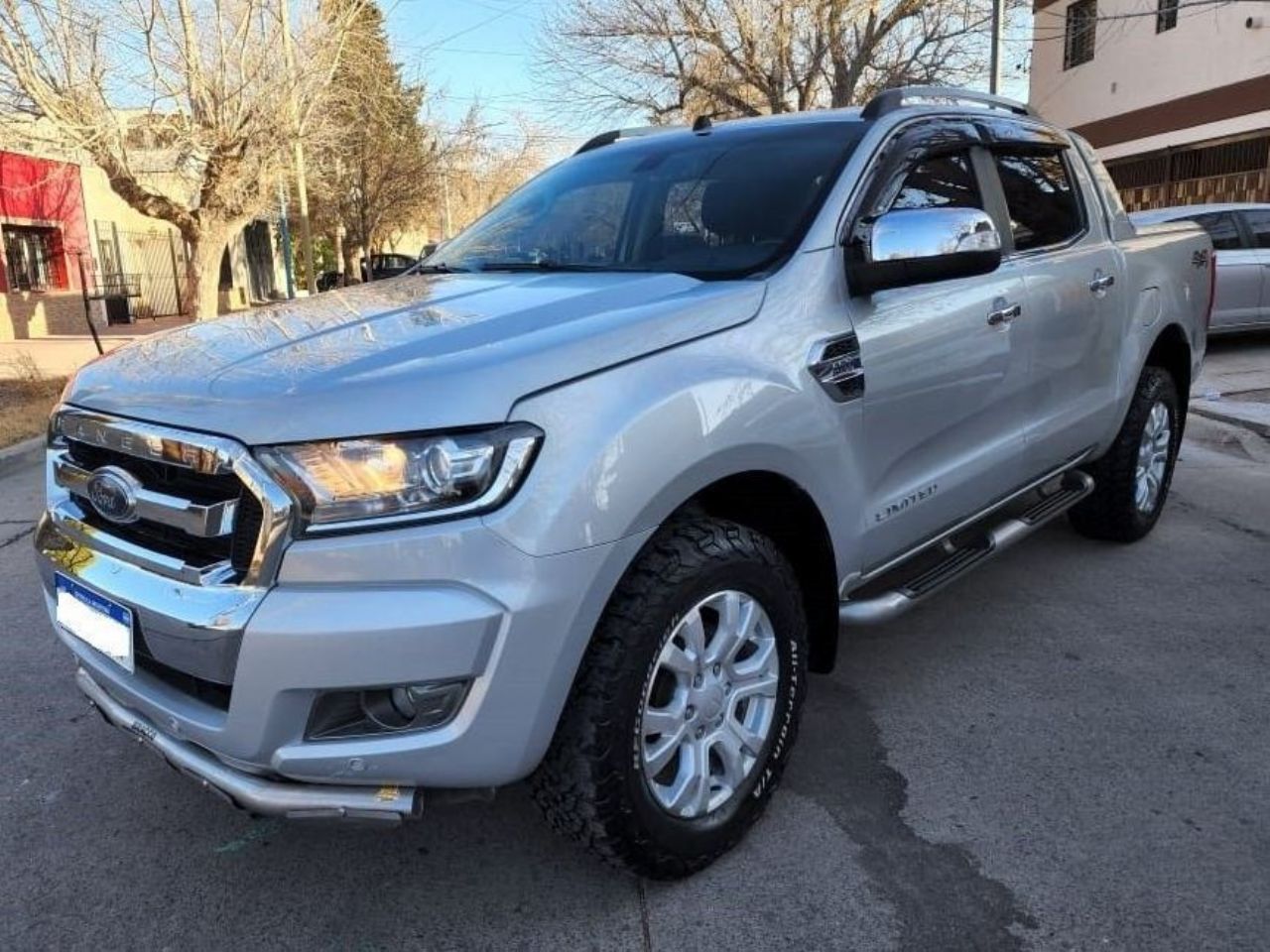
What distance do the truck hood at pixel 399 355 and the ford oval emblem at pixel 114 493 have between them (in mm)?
142

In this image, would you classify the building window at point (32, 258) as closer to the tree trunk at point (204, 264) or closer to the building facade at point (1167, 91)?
the tree trunk at point (204, 264)

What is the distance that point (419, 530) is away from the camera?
1928 millimetres

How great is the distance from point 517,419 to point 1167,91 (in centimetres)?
2278

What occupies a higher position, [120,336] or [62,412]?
[62,412]

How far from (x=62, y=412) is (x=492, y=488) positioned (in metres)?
1.29

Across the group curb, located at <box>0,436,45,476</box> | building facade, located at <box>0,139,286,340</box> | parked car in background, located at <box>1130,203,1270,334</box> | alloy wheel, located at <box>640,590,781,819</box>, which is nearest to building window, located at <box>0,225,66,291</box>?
building facade, located at <box>0,139,286,340</box>

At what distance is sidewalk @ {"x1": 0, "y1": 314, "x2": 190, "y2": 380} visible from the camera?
1289cm

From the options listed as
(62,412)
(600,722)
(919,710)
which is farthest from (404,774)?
(919,710)

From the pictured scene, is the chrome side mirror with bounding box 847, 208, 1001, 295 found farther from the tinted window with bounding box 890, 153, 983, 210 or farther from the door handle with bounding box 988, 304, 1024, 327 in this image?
the door handle with bounding box 988, 304, 1024, 327

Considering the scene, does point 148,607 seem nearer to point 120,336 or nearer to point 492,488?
point 492,488

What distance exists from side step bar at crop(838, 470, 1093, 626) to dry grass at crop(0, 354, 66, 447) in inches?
291

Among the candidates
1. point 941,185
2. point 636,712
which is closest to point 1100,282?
point 941,185

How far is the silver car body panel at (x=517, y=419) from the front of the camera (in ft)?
6.33

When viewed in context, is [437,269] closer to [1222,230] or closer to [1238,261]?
[1238,261]
